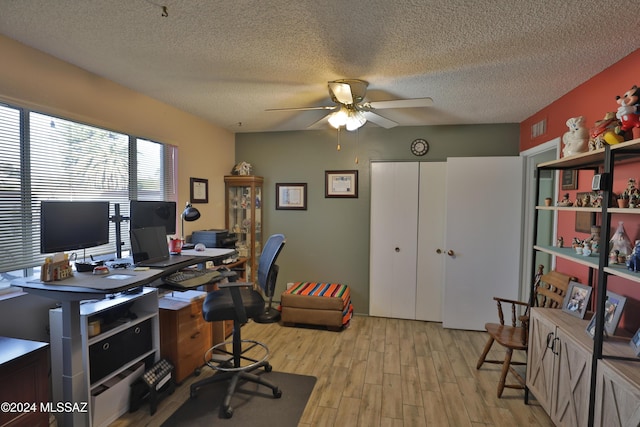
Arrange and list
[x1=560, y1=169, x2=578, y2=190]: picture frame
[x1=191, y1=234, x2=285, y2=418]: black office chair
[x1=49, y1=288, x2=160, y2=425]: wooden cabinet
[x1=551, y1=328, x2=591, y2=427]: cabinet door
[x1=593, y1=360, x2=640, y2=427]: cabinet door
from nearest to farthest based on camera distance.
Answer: [x1=593, y1=360, x2=640, y2=427]: cabinet door
[x1=551, y1=328, x2=591, y2=427]: cabinet door
[x1=49, y1=288, x2=160, y2=425]: wooden cabinet
[x1=191, y1=234, x2=285, y2=418]: black office chair
[x1=560, y1=169, x2=578, y2=190]: picture frame

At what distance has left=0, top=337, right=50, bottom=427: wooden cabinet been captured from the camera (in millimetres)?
1441

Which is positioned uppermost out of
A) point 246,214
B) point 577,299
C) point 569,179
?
point 569,179

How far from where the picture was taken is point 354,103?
2.59m

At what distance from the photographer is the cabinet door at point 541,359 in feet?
6.77

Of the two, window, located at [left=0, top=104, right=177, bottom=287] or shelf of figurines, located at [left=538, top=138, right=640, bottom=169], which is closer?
shelf of figurines, located at [left=538, top=138, right=640, bottom=169]


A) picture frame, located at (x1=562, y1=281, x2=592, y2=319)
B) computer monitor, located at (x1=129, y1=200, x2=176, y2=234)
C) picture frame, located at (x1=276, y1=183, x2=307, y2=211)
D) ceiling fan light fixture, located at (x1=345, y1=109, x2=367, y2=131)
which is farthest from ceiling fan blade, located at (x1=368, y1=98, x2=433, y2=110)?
computer monitor, located at (x1=129, y1=200, x2=176, y2=234)

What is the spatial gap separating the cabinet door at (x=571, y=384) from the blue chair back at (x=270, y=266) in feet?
6.50

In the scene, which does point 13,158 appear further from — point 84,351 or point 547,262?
point 547,262

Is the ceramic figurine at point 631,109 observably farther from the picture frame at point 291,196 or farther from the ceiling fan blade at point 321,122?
the picture frame at point 291,196

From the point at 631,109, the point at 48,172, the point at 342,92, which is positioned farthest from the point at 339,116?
the point at 48,172

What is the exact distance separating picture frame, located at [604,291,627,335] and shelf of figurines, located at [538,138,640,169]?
0.84 m

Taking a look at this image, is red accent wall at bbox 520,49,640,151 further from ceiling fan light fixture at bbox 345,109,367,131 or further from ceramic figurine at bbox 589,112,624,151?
ceiling fan light fixture at bbox 345,109,367,131

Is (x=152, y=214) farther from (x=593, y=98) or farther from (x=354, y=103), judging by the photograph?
(x=593, y=98)

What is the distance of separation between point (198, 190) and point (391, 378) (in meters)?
2.83
